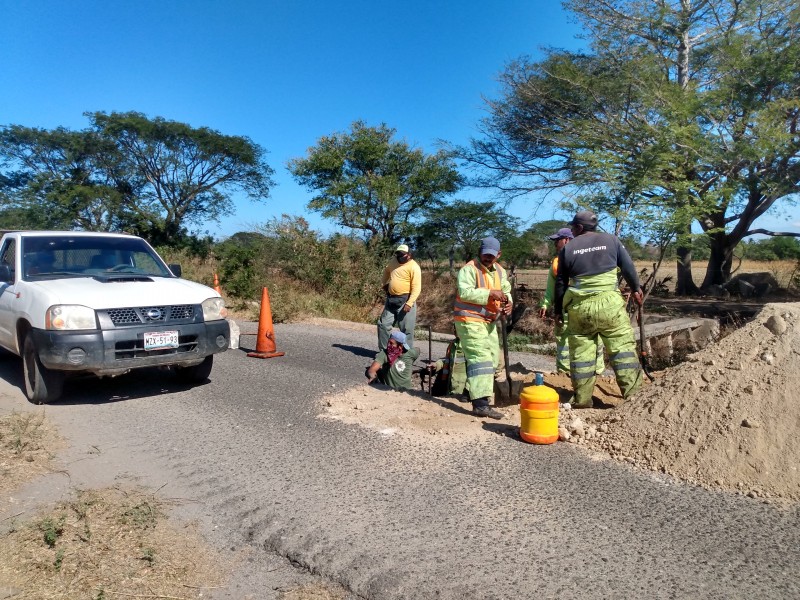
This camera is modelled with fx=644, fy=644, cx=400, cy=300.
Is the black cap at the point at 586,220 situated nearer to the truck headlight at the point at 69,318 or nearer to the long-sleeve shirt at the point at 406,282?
the long-sleeve shirt at the point at 406,282

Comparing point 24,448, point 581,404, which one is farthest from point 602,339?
point 24,448

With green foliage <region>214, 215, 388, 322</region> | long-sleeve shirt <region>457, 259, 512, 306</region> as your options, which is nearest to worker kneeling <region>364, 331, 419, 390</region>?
long-sleeve shirt <region>457, 259, 512, 306</region>

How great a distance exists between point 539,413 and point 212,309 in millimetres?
3877

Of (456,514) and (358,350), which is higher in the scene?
(358,350)

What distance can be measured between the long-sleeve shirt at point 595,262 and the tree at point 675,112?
7.27 m

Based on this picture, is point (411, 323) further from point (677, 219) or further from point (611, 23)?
point (611, 23)

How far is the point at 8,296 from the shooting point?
708 cm

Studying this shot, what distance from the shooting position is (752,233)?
902 inches

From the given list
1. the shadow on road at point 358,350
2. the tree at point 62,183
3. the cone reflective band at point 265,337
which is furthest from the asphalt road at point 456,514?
the tree at point 62,183

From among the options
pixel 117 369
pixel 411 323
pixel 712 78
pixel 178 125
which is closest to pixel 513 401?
pixel 411 323

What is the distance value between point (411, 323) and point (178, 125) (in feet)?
92.4

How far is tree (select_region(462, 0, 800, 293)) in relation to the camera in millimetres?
13836

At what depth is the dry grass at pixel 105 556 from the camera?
3.13 m

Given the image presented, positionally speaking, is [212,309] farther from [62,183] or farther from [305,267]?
[62,183]
